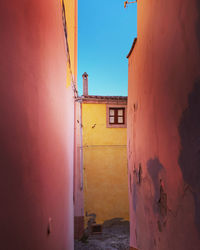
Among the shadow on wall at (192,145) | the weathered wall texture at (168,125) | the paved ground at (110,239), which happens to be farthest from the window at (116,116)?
the shadow on wall at (192,145)

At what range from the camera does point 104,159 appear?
39.8ft

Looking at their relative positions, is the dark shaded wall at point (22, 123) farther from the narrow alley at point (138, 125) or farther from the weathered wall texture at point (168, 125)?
the weathered wall texture at point (168, 125)

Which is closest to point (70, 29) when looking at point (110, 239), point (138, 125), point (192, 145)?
point (138, 125)

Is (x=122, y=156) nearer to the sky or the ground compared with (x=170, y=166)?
nearer to the ground

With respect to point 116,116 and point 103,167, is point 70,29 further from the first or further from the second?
point 103,167

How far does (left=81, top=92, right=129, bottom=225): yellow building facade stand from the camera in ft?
38.4

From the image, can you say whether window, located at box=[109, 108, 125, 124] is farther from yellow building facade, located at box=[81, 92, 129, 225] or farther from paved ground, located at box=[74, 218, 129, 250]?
paved ground, located at box=[74, 218, 129, 250]

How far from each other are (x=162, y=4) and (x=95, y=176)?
10.1 metres

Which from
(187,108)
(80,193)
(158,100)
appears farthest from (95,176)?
(187,108)

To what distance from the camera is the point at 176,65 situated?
2303mm

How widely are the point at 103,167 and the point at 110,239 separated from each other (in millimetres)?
3485

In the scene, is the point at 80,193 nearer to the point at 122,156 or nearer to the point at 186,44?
the point at 122,156

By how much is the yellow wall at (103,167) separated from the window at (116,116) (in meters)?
0.40

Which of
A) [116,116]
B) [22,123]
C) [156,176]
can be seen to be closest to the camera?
[22,123]
